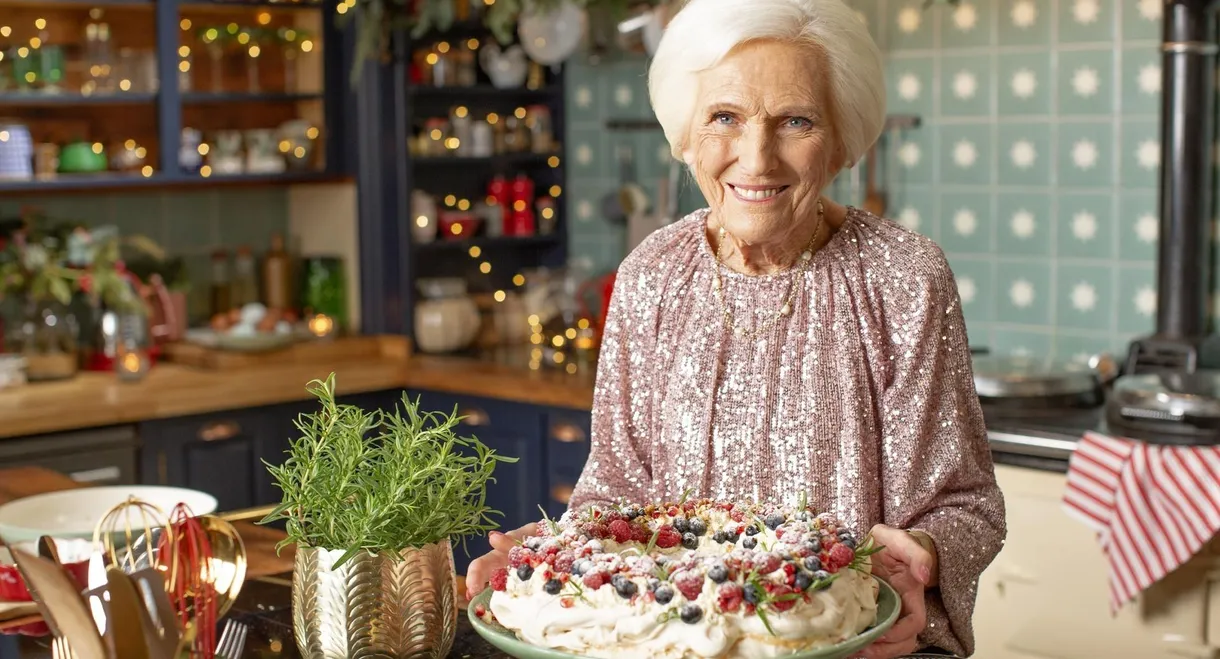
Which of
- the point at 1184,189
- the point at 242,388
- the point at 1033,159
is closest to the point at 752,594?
the point at 1184,189

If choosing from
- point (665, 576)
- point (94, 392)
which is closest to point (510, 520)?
point (94, 392)

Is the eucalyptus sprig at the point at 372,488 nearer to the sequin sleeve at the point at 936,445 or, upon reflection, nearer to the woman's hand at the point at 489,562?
the woman's hand at the point at 489,562

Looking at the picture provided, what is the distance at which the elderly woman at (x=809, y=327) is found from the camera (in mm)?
1564

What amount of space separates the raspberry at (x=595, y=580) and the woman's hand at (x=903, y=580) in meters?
0.32

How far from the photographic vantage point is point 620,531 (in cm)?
132

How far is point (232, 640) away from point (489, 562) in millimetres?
354

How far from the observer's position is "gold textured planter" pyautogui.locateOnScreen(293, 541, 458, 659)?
4.49ft

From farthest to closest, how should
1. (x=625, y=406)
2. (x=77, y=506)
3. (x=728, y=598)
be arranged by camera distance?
1. (x=77, y=506)
2. (x=625, y=406)
3. (x=728, y=598)

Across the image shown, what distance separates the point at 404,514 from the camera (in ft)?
4.51

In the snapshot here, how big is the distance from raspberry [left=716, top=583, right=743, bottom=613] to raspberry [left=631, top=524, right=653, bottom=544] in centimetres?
16

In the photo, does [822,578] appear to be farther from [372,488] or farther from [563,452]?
[563,452]

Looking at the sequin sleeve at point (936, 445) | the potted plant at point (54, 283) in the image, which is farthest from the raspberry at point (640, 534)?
Result: the potted plant at point (54, 283)

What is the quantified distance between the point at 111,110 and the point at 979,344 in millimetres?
2277

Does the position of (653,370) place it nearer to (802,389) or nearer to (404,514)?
(802,389)
